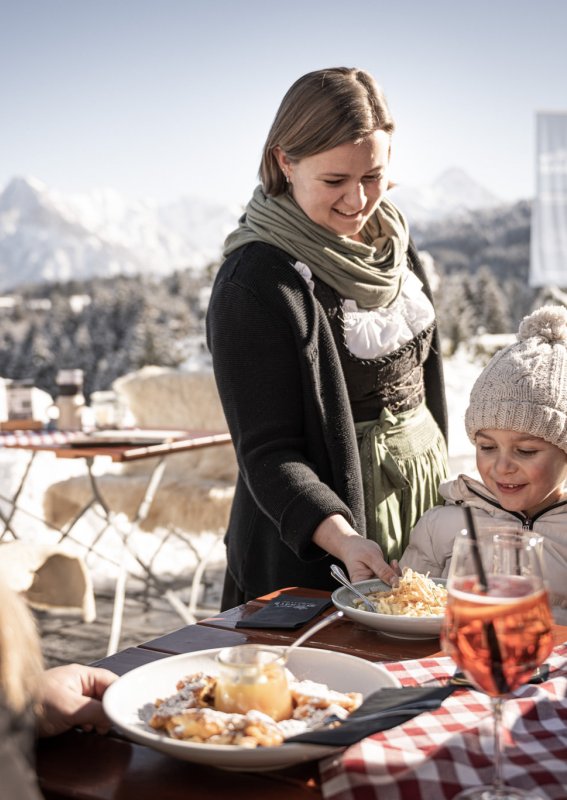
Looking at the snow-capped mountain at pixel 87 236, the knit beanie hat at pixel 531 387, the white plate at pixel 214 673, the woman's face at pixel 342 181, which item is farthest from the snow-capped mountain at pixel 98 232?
the white plate at pixel 214 673

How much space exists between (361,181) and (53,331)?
510 cm

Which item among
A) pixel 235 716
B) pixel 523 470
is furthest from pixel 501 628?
pixel 523 470

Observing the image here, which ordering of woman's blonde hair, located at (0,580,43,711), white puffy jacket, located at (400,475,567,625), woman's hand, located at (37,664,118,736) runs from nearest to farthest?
woman's blonde hair, located at (0,580,43,711) < woman's hand, located at (37,664,118,736) < white puffy jacket, located at (400,475,567,625)

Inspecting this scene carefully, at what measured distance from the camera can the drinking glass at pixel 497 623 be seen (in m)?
0.76

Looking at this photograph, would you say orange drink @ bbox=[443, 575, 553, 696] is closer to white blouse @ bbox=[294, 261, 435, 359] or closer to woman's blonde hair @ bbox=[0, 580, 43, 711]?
woman's blonde hair @ bbox=[0, 580, 43, 711]

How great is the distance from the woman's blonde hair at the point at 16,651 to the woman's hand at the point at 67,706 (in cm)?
31

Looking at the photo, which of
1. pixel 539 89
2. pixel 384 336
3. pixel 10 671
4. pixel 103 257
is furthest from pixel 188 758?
pixel 539 89

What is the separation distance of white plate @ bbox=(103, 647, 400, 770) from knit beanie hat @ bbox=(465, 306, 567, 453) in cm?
80

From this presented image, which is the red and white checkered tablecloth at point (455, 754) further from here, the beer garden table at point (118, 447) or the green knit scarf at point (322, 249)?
the beer garden table at point (118, 447)

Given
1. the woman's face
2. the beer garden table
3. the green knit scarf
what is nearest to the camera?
the woman's face

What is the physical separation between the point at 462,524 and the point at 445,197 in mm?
11770

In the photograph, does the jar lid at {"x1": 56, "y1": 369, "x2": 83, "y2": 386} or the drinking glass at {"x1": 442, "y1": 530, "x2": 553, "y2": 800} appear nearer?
the drinking glass at {"x1": 442, "y1": 530, "x2": 553, "y2": 800}

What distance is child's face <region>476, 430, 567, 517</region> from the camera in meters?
1.66

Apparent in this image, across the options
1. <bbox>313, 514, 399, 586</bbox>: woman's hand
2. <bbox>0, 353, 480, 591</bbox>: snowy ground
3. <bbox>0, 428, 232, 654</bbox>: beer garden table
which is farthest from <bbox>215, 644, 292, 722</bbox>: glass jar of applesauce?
<bbox>0, 353, 480, 591</bbox>: snowy ground
